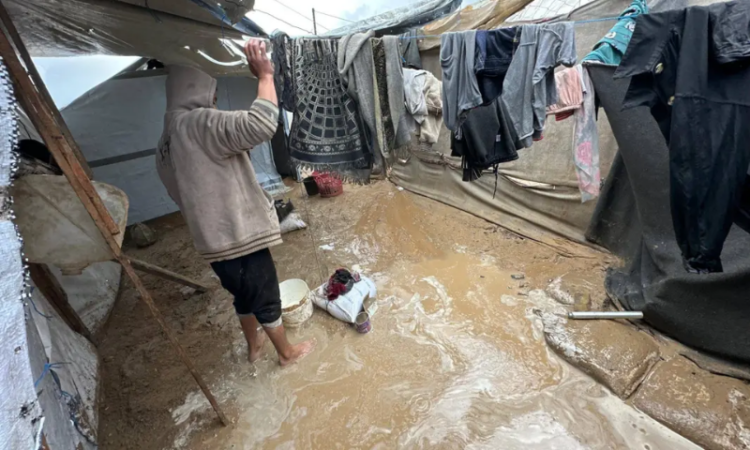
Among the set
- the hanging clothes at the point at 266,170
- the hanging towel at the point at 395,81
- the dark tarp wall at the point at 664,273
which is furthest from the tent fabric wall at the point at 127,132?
the dark tarp wall at the point at 664,273

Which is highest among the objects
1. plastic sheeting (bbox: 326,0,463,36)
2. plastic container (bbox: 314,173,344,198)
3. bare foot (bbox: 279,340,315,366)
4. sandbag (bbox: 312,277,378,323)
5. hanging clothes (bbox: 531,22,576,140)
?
plastic sheeting (bbox: 326,0,463,36)

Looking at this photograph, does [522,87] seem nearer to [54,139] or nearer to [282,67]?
[282,67]

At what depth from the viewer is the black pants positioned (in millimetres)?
1836

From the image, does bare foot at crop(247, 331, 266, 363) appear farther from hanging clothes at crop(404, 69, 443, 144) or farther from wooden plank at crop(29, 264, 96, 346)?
hanging clothes at crop(404, 69, 443, 144)

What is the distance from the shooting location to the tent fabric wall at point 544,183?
3.14 meters

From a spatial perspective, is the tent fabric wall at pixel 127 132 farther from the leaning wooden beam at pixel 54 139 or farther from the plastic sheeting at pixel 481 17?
the leaning wooden beam at pixel 54 139

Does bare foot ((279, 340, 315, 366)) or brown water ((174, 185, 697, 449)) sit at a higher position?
bare foot ((279, 340, 315, 366))

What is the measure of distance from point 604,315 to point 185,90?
340cm

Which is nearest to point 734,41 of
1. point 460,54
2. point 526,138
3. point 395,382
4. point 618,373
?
point 526,138

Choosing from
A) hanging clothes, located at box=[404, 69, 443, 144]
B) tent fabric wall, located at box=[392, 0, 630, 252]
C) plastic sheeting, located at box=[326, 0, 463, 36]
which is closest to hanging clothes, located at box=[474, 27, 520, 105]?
hanging clothes, located at box=[404, 69, 443, 144]

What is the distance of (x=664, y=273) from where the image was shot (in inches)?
93.7

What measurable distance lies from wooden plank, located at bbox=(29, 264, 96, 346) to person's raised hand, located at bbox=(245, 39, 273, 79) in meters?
1.88

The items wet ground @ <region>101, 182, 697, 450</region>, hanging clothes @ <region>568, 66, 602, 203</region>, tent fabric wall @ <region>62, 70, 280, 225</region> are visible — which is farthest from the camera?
tent fabric wall @ <region>62, 70, 280, 225</region>

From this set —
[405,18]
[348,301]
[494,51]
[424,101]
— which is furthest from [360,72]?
[405,18]
